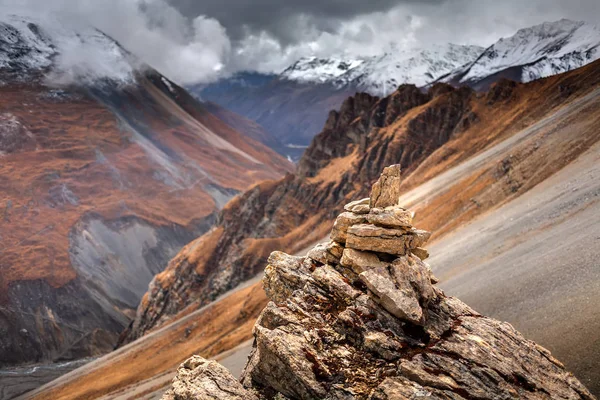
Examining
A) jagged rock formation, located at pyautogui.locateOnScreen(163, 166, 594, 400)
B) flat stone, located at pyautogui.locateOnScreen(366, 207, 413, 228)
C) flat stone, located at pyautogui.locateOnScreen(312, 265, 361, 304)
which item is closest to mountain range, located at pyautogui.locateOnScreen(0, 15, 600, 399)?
jagged rock formation, located at pyautogui.locateOnScreen(163, 166, 594, 400)

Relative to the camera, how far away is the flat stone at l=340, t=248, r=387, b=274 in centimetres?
1778

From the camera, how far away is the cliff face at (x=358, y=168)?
65.1 m

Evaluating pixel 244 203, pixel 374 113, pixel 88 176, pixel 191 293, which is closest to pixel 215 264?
pixel 191 293

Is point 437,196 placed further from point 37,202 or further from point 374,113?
point 37,202

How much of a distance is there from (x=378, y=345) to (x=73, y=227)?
145 meters

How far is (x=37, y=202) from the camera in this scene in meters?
145

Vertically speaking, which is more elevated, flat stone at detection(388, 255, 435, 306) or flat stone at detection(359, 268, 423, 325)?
flat stone at detection(388, 255, 435, 306)

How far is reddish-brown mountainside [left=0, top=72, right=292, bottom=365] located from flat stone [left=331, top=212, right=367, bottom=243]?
9843cm

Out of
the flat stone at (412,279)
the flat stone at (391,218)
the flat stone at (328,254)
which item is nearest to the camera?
the flat stone at (412,279)

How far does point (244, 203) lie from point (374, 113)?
38.0 m

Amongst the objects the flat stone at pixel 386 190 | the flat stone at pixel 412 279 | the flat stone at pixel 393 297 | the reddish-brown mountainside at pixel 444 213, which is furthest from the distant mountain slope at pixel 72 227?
the flat stone at pixel 393 297

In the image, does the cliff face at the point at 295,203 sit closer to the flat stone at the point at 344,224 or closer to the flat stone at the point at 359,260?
the flat stone at the point at 344,224

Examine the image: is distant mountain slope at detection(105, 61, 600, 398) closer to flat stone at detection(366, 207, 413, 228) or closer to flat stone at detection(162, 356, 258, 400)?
flat stone at detection(366, 207, 413, 228)

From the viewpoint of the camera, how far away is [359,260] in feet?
59.0
